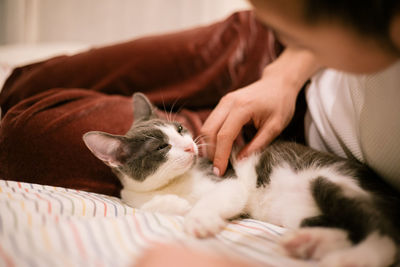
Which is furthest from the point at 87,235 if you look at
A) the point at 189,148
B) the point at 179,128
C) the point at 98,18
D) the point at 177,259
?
the point at 98,18

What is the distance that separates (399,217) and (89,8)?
3403mm

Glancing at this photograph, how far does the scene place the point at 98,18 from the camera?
304cm

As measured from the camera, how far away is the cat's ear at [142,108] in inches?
48.4

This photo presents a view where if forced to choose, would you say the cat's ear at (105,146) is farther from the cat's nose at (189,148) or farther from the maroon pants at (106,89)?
the cat's nose at (189,148)

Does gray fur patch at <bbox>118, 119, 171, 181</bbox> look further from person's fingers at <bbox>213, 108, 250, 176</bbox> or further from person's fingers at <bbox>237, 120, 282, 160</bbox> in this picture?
person's fingers at <bbox>237, 120, 282, 160</bbox>

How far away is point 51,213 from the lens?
0.71 metres

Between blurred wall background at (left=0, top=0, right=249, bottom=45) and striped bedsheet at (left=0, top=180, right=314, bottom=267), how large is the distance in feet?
8.47

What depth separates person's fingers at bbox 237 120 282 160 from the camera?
1.06 metres

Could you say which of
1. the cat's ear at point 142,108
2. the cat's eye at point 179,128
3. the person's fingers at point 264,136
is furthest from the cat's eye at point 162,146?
the person's fingers at point 264,136

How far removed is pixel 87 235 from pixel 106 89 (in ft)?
3.43

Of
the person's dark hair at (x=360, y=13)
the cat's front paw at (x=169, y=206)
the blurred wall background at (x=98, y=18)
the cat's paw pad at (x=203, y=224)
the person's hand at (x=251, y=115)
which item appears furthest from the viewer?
the blurred wall background at (x=98, y=18)

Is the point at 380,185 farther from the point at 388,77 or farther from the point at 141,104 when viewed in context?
the point at 141,104

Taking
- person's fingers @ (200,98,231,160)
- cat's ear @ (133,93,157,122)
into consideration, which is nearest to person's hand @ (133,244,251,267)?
person's fingers @ (200,98,231,160)

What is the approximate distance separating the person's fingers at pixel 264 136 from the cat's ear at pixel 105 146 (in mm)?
517
